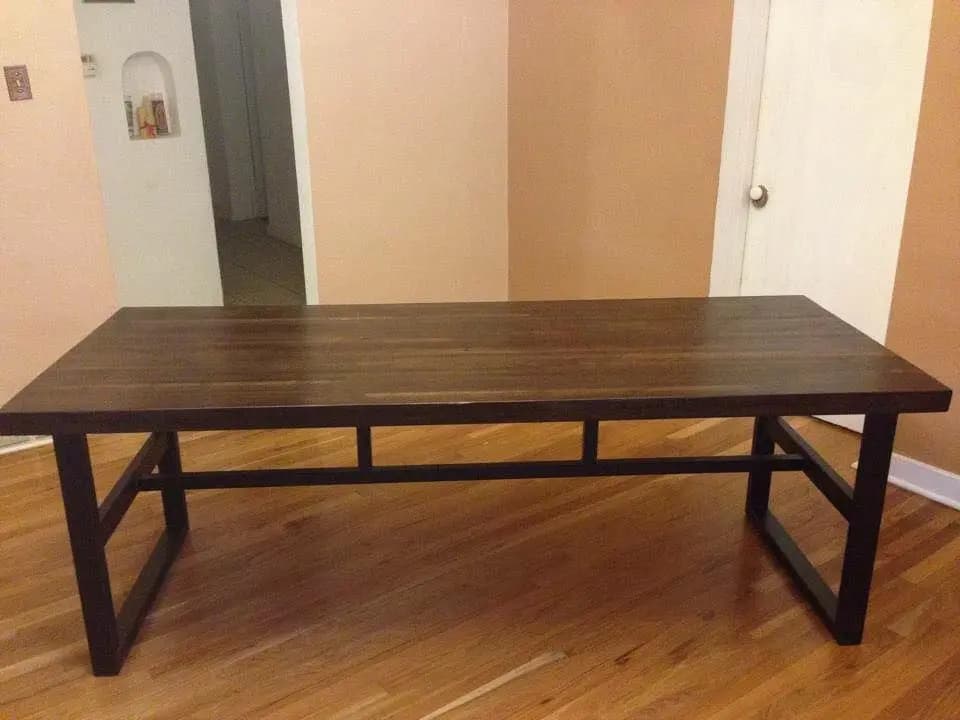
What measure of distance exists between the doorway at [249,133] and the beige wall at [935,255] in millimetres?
3572

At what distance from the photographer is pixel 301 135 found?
353cm

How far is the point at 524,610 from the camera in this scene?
2.19 metres

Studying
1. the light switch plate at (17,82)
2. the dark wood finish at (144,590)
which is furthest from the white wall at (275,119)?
the dark wood finish at (144,590)

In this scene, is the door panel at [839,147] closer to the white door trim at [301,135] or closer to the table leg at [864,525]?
the table leg at [864,525]

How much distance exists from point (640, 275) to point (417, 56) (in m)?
1.33

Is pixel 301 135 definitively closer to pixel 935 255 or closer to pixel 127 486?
pixel 127 486

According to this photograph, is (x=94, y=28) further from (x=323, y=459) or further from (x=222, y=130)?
(x=222, y=130)

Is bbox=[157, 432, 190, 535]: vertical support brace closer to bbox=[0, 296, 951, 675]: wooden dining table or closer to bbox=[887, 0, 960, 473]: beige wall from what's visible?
bbox=[0, 296, 951, 675]: wooden dining table

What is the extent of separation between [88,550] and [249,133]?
4814 mm

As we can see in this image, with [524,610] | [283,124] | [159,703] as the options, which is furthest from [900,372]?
[283,124]

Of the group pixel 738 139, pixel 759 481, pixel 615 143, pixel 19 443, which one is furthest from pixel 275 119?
pixel 759 481

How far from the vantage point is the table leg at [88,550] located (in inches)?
71.0

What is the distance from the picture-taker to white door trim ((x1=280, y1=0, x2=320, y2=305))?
3.41 meters

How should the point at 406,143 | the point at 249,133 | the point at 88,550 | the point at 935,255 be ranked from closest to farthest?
1. the point at 88,550
2. the point at 935,255
3. the point at 406,143
4. the point at 249,133
